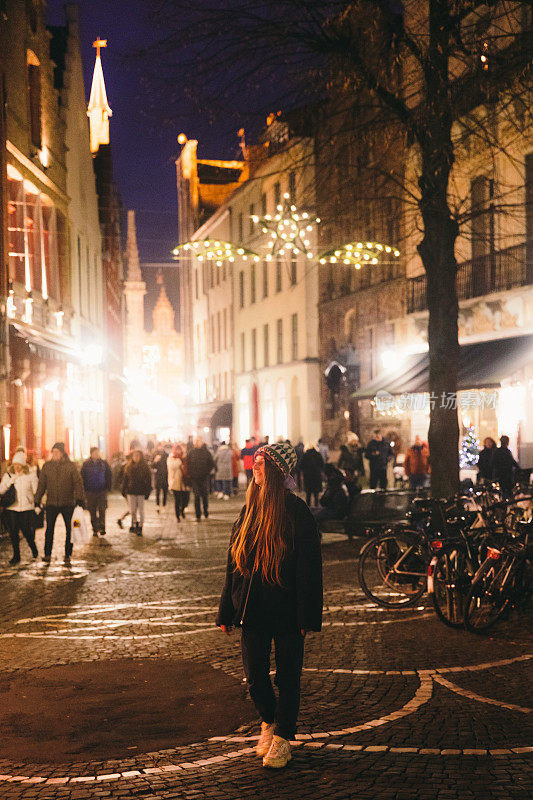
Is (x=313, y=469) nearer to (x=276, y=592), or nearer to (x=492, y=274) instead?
(x=492, y=274)

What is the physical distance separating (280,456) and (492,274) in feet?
64.6

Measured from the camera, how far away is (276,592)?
5.42 metres

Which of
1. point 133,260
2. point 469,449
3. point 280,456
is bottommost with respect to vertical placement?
point 469,449

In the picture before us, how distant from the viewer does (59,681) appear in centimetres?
748

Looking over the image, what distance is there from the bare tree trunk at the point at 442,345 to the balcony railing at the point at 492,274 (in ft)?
26.1

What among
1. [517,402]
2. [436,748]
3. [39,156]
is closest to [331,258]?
[517,402]

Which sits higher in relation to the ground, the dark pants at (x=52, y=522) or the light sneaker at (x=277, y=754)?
the dark pants at (x=52, y=522)

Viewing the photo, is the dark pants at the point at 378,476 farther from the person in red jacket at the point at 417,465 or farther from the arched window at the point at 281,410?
the arched window at the point at 281,410

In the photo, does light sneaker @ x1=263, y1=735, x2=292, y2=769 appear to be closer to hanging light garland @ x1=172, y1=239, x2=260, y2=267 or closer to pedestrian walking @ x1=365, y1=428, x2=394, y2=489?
hanging light garland @ x1=172, y1=239, x2=260, y2=267

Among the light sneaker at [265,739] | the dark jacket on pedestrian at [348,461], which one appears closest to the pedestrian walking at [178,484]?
the dark jacket on pedestrian at [348,461]

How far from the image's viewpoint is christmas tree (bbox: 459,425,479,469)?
79.1 ft

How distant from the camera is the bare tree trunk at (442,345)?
1398cm

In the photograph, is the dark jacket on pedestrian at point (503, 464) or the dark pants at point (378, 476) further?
the dark pants at point (378, 476)

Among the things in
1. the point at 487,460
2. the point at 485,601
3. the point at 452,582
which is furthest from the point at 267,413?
the point at 485,601
